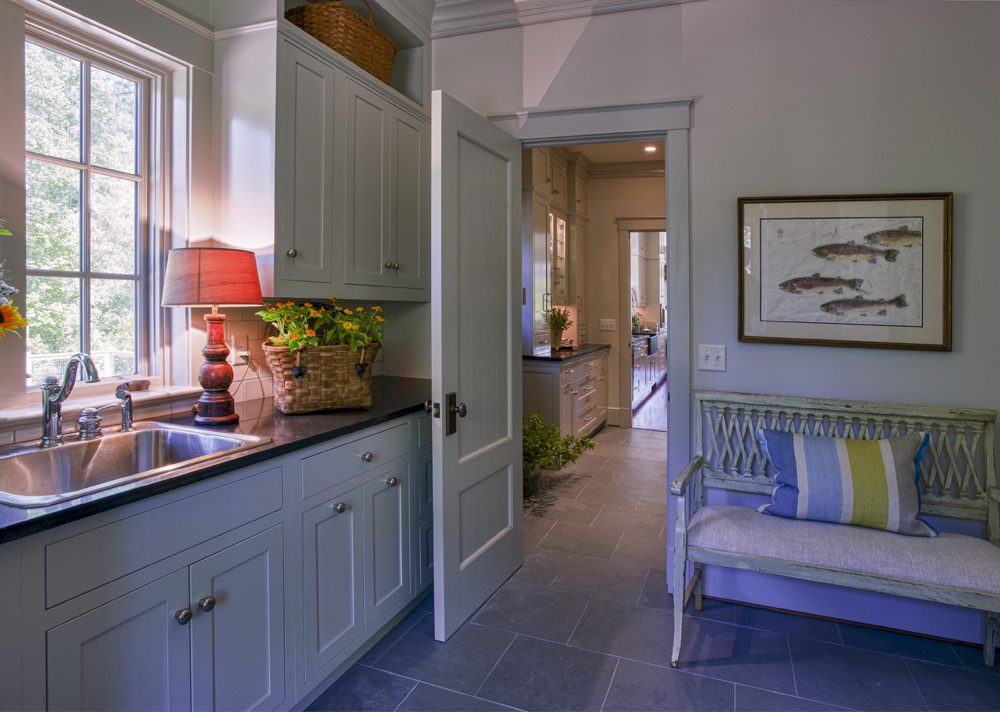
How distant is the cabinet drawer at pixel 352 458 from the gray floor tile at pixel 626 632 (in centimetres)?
101

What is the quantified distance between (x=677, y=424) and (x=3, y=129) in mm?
2557

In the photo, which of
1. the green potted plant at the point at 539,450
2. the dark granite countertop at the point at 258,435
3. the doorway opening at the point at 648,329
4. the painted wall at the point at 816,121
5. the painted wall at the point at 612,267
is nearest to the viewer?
the dark granite countertop at the point at 258,435

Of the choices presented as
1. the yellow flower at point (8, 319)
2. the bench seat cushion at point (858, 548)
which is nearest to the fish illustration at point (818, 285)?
the bench seat cushion at point (858, 548)

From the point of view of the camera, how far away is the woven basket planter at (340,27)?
2.41 meters

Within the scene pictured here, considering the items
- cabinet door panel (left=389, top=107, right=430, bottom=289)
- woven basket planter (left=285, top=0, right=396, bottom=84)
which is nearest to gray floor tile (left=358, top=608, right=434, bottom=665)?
cabinet door panel (left=389, top=107, right=430, bottom=289)

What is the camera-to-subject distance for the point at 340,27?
2.44 meters

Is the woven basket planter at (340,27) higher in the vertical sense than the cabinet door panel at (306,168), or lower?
higher

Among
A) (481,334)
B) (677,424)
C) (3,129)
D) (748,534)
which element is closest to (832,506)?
(748,534)

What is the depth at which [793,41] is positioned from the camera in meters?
2.50

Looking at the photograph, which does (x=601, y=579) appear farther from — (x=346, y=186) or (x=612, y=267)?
(x=612, y=267)

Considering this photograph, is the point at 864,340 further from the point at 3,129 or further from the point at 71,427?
the point at 3,129

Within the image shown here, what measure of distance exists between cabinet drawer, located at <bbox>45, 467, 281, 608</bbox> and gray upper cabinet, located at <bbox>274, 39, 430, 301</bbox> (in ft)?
2.60

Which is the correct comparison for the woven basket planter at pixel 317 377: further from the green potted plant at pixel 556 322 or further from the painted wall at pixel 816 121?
the green potted plant at pixel 556 322

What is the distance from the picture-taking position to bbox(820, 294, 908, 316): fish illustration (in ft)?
7.84
